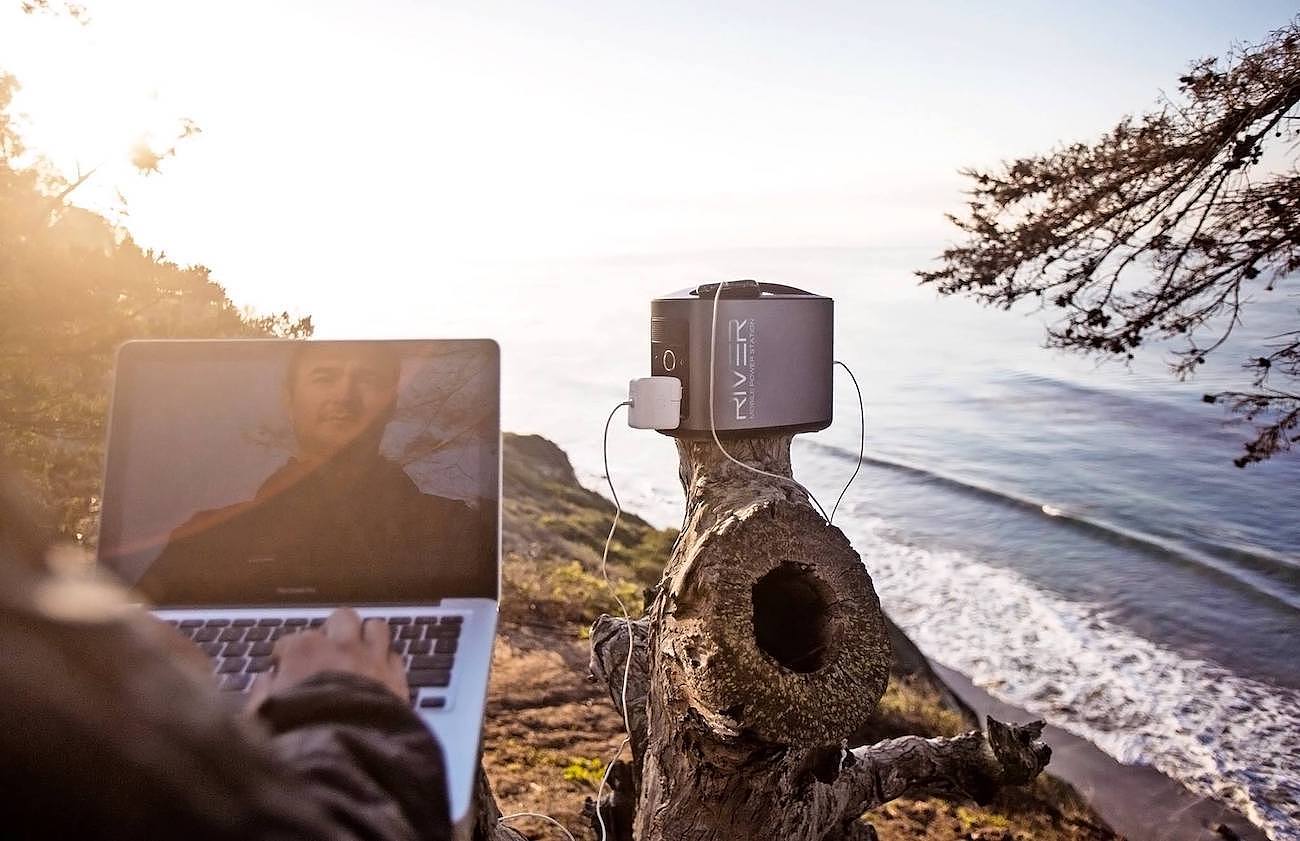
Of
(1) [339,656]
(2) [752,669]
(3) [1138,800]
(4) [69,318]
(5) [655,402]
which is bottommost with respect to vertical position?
(3) [1138,800]

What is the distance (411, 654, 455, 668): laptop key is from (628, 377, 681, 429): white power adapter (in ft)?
3.23

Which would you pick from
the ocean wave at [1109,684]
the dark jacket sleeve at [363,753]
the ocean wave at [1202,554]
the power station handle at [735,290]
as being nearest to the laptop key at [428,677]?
the dark jacket sleeve at [363,753]

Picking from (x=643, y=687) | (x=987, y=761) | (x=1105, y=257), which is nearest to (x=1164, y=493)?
(x=1105, y=257)

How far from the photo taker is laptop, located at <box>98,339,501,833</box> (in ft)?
6.65

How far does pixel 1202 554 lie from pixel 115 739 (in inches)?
542

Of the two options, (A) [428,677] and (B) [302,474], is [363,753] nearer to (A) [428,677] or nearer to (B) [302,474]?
(A) [428,677]

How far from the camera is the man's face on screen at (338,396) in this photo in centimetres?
206

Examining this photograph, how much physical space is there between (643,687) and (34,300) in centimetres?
247

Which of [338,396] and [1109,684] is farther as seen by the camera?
[1109,684]

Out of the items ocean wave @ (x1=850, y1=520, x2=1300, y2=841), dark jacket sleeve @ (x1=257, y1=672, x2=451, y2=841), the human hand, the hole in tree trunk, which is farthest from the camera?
ocean wave @ (x1=850, y1=520, x2=1300, y2=841)

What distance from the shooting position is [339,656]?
147 cm

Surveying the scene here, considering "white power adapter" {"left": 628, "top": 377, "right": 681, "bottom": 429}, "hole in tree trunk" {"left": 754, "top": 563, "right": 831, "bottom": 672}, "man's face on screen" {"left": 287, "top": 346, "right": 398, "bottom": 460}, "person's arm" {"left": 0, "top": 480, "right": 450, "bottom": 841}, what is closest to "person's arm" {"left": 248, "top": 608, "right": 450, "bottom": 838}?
"person's arm" {"left": 0, "top": 480, "right": 450, "bottom": 841}

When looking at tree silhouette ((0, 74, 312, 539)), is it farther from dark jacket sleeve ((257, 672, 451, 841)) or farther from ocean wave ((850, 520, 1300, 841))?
ocean wave ((850, 520, 1300, 841))

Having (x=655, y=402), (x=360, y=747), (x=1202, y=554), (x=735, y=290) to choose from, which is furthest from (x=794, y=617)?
(x=1202, y=554)
